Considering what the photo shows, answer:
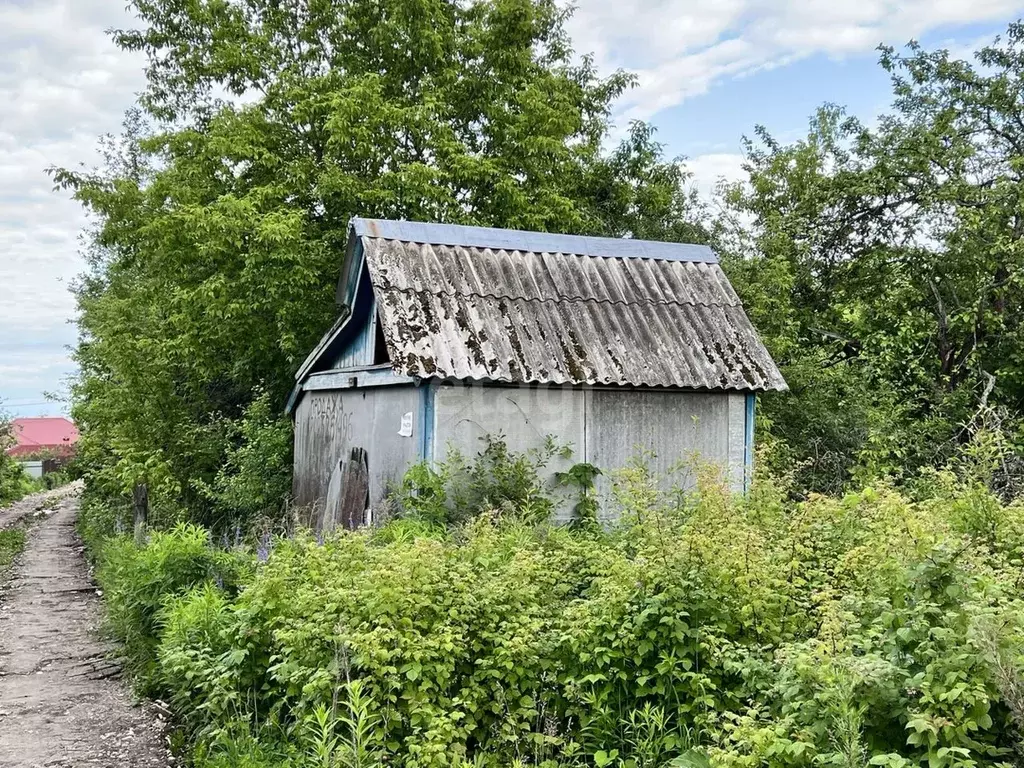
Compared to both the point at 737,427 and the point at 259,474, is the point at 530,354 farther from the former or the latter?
the point at 259,474

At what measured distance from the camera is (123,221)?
1680 centimetres

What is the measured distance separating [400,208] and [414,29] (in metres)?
3.82

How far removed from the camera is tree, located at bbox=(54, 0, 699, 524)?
14.6 metres

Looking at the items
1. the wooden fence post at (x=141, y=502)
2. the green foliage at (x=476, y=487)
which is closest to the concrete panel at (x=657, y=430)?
the green foliage at (x=476, y=487)

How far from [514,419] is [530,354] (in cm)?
71

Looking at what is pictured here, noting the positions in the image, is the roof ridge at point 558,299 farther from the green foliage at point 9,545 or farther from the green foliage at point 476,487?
the green foliage at point 9,545

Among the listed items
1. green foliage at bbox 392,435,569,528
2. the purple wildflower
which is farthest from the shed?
the purple wildflower

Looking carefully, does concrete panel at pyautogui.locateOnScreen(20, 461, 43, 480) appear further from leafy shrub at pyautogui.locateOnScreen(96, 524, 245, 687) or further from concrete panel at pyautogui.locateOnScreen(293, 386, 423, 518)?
leafy shrub at pyautogui.locateOnScreen(96, 524, 245, 687)

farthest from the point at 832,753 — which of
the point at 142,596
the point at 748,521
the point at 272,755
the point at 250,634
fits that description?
the point at 142,596

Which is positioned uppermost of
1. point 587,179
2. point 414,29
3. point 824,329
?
point 414,29

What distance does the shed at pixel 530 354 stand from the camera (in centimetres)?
866

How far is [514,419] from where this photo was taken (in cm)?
879

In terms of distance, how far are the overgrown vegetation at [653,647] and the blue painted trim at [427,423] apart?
8.17 feet

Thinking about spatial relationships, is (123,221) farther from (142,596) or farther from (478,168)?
(142,596)
